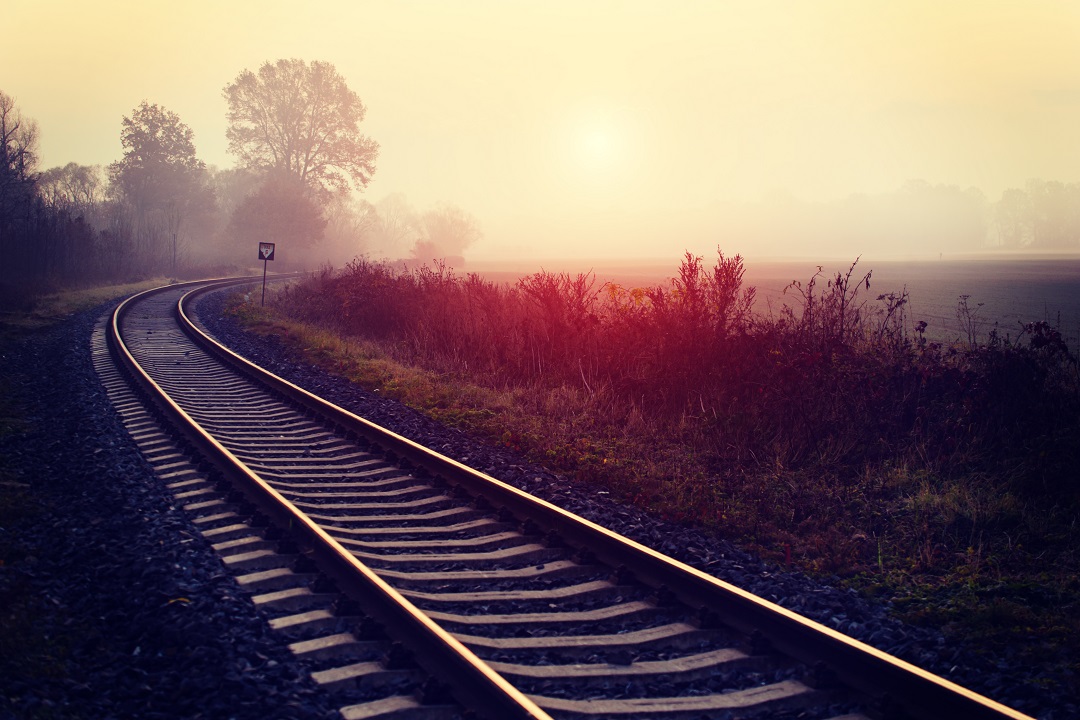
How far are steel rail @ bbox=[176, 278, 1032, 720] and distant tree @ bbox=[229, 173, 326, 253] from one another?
51722mm

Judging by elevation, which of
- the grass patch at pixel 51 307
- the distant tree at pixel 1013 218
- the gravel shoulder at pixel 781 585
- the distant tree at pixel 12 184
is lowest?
the gravel shoulder at pixel 781 585

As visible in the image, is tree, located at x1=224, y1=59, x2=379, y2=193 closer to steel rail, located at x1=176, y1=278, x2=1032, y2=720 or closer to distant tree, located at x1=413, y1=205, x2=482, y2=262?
distant tree, located at x1=413, y1=205, x2=482, y2=262

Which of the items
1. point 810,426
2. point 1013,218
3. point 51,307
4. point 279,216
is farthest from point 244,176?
point 1013,218

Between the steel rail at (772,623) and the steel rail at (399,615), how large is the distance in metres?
1.50

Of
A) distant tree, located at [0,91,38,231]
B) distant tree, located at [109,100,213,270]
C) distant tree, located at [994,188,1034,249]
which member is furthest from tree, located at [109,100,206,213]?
distant tree, located at [994,188,1034,249]

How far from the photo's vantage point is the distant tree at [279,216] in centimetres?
5331

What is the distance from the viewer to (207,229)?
226 ft

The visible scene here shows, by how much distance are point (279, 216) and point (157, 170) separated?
1638 cm

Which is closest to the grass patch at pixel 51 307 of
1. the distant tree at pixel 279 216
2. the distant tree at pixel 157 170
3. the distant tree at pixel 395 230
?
the distant tree at pixel 279 216

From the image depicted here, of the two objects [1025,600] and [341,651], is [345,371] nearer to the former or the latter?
[341,651]

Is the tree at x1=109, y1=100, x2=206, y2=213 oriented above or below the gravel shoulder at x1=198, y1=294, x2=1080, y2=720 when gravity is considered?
above

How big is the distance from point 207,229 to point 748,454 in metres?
71.2

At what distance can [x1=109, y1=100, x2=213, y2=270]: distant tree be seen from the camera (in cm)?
5997

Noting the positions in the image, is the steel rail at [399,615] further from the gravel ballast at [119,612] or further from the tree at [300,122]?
the tree at [300,122]
